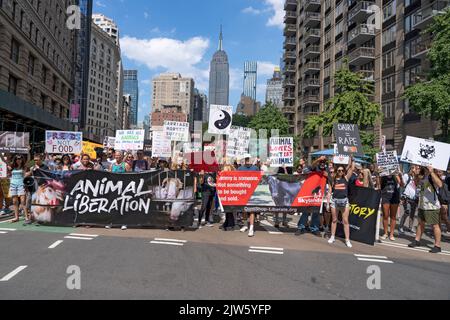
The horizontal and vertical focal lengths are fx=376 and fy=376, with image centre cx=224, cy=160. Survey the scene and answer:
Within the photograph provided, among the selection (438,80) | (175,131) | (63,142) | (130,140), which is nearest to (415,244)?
(175,131)

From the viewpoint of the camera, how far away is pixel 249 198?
953cm

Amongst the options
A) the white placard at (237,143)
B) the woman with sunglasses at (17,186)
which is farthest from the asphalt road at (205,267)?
the white placard at (237,143)

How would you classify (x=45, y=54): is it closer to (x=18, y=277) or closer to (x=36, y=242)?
(x=36, y=242)

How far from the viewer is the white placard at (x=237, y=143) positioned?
14.6 meters

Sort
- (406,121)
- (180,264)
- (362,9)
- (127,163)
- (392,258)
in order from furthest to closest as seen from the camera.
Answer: (362,9) < (406,121) < (127,163) < (392,258) < (180,264)

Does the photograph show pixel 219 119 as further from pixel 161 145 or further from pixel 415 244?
pixel 415 244

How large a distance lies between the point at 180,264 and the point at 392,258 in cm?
418

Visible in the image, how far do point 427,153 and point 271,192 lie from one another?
3.71 m

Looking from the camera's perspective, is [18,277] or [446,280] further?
[446,280]

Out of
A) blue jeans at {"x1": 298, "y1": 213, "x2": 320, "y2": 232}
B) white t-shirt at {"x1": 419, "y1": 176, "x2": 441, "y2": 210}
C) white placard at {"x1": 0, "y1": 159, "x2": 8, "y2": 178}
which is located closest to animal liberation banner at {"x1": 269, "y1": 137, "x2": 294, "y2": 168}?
blue jeans at {"x1": 298, "y1": 213, "x2": 320, "y2": 232}

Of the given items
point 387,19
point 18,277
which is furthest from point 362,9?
point 18,277

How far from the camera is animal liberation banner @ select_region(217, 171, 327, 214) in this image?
9.49m

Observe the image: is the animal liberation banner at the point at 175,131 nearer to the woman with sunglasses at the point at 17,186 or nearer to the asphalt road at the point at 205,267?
the woman with sunglasses at the point at 17,186

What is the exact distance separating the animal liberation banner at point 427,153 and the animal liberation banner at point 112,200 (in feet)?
17.8
